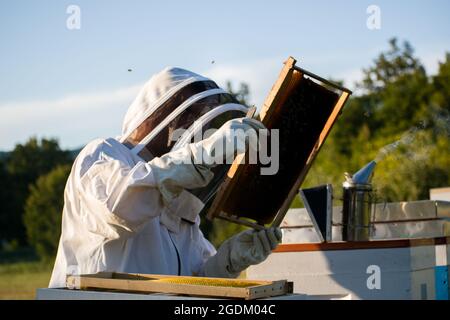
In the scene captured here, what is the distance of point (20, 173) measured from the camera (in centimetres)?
5216

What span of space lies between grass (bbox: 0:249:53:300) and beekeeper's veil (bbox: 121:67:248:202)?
17.8 meters

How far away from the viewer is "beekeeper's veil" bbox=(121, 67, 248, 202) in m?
4.03

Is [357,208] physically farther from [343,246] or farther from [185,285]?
[185,285]

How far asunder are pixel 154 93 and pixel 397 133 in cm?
2666

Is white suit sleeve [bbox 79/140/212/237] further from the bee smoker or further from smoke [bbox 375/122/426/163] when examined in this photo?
smoke [bbox 375/122/426/163]

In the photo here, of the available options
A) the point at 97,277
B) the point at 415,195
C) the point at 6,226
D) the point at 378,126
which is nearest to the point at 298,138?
the point at 97,277

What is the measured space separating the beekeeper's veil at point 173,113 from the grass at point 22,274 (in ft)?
58.5

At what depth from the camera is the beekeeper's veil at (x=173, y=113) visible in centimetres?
403

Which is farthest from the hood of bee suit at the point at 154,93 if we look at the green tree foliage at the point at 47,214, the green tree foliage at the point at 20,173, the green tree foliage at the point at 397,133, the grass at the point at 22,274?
the green tree foliage at the point at 20,173

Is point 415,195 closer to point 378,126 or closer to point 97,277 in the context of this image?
point 378,126

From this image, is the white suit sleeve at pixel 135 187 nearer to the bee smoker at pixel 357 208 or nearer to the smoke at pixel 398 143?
the bee smoker at pixel 357 208

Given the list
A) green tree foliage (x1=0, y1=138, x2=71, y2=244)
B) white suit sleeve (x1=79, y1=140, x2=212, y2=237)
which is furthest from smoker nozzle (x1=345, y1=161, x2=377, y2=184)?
green tree foliage (x1=0, y1=138, x2=71, y2=244)

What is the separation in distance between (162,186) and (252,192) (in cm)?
86

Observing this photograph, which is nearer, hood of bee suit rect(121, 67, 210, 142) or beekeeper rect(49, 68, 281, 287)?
beekeeper rect(49, 68, 281, 287)
